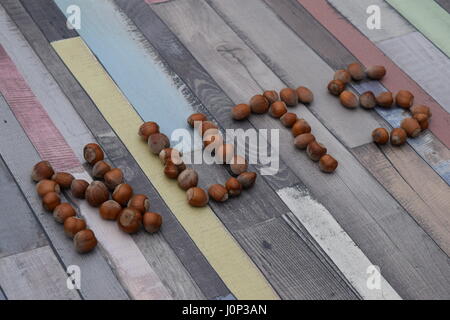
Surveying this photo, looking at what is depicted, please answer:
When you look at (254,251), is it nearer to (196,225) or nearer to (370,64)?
(196,225)

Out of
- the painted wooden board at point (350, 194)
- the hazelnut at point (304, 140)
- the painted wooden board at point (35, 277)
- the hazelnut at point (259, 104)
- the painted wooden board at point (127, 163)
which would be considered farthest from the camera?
the hazelnut at point (259, 104)

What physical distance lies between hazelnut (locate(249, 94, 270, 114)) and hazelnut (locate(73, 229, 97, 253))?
0.92 metres

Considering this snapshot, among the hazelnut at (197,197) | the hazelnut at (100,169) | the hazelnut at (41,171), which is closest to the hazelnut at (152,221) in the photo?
the hazelnut at (197,197)

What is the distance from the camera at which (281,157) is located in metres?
3.06

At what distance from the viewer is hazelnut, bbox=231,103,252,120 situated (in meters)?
3.15

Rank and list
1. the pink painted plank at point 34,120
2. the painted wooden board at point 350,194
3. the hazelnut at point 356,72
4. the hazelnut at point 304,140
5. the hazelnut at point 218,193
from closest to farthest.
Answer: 1. the painted wooden board at point 350,194
2. the hazelnut at point 218,193
3. the pink painted plank at point 34,120
4. the hazelnut at point 304,140
5. the hazelnut at point 356,72

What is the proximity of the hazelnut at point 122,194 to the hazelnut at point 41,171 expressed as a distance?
0.25 m

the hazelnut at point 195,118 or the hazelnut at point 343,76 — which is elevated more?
the hazelnut at point 343,76

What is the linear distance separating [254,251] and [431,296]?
1.98 feet

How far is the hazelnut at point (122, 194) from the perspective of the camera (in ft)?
9.02

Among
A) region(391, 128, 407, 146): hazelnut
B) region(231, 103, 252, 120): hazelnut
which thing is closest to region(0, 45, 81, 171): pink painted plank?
region(231, 103, 252, 120): hazelnut

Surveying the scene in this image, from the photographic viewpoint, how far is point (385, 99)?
3.27 meters

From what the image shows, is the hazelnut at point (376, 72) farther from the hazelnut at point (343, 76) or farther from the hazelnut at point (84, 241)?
the hazelnut at point (84, 241)

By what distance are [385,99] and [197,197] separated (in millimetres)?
972
